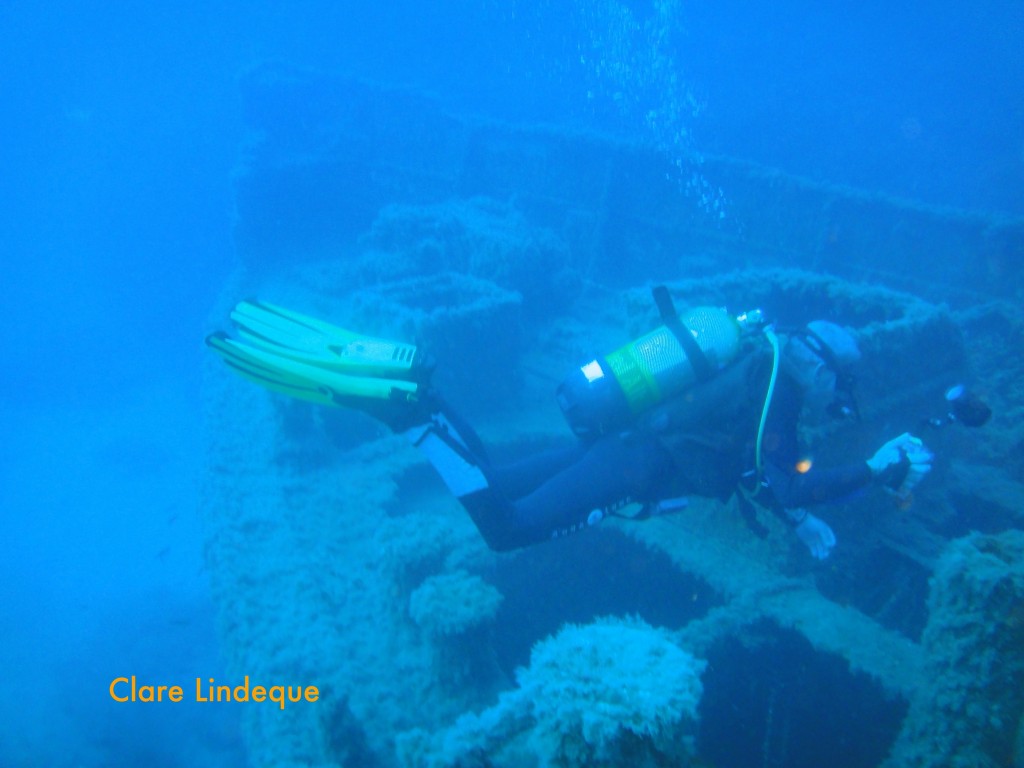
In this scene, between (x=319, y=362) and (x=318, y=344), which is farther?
(x=318, y=344)

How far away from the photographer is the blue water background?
1232cm

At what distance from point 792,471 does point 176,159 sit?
68.5 metres

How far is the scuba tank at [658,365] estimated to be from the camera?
3.44m

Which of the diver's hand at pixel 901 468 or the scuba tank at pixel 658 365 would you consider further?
the scuba tank at pixel 658 365

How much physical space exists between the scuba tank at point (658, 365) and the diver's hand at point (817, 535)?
3.59 feet

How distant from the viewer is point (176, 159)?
189 feet

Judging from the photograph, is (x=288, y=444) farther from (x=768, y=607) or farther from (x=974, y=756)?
(x=974, y=756)

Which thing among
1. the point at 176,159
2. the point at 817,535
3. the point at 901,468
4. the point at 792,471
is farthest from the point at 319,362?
the point at 176,159

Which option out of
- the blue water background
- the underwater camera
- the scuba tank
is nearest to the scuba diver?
the scuba tank

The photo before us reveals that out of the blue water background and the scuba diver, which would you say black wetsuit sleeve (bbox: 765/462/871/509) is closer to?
the scuba diver

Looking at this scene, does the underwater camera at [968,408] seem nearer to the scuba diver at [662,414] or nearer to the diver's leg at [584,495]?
the scuba diver at [662,414]

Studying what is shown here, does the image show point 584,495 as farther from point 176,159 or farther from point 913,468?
point 176,159

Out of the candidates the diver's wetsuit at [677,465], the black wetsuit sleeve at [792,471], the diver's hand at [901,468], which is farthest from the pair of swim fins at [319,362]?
the diver's hand at [901,468]

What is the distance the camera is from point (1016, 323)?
812 cm
